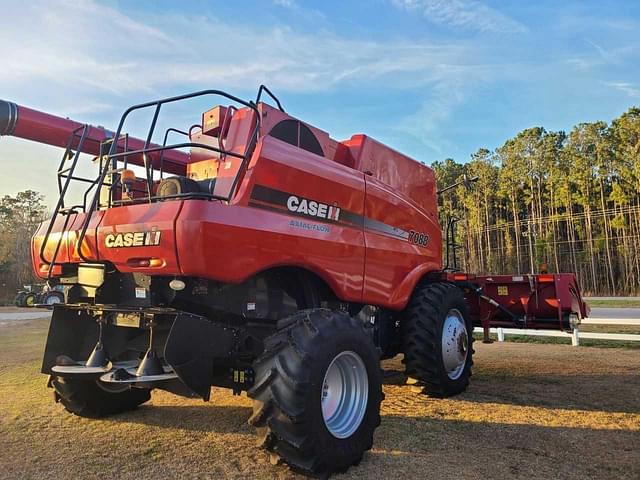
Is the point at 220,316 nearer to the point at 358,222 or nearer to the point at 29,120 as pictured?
the point at 358,222

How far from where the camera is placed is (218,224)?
3.60 m

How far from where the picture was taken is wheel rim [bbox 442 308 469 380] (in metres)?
6.29

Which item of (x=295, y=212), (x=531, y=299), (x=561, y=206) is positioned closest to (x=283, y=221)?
(x=295, y=212)

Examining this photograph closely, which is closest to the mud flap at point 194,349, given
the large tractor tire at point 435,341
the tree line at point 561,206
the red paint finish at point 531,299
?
the large tractor tire at point 435,341

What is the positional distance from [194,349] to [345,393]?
138 centimetres

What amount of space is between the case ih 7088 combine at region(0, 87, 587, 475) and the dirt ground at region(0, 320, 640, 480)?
385 millimetres

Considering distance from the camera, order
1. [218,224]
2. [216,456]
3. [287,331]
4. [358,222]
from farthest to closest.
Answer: [358,222], [216,456], [287,331], [218,224]

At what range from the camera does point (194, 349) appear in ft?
12.1

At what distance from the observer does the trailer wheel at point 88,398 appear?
5.12m

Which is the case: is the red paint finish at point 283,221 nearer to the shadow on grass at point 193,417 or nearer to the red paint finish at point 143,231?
the red paint finish at point 143,231

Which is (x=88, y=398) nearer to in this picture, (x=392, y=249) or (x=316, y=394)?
(x=316, y=394)

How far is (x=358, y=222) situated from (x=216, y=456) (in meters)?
2.52

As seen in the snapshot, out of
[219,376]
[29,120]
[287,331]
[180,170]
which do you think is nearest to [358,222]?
A: [287,331]

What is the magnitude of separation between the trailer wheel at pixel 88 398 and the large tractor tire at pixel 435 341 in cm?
314
